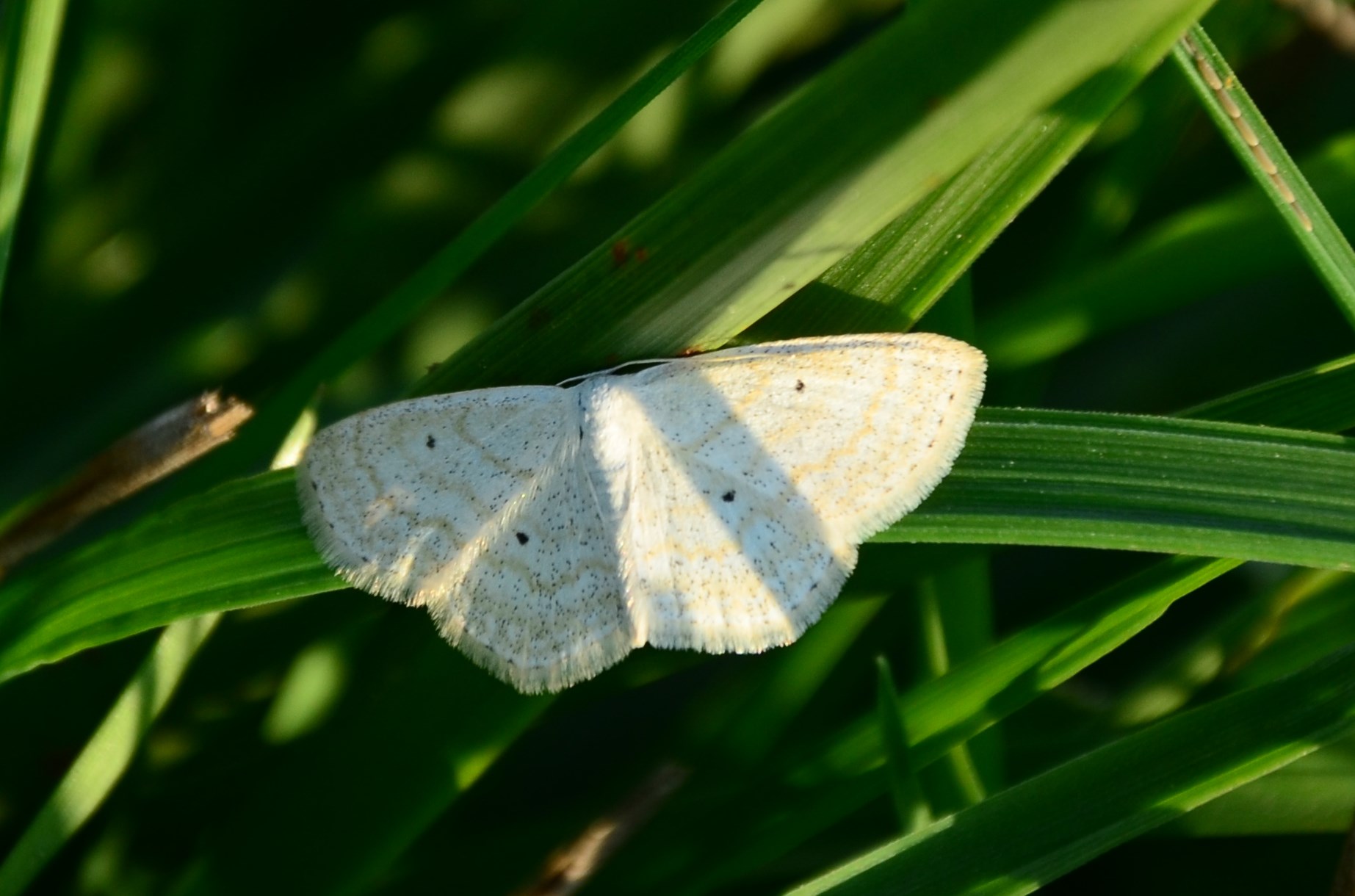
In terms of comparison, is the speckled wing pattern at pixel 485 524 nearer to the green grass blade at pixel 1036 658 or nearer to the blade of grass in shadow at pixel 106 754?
the blade of grass in shadow at pixel 106 754

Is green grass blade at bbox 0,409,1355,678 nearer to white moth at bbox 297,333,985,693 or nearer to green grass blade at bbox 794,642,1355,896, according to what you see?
white moth at bbox 297,333,985,693

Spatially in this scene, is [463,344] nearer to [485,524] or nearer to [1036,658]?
[485,524]

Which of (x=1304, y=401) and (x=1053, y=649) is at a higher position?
(x=1304, y=401)

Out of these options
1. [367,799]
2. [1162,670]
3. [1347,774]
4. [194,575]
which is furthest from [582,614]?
[1347,774]

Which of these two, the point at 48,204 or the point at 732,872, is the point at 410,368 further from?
the point at 732,872

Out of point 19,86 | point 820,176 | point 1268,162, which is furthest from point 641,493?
point 19,86

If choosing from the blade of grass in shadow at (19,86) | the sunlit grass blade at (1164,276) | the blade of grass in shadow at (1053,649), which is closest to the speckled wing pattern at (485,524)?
the blade of grass in shadow at (1053,649)
